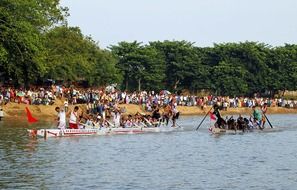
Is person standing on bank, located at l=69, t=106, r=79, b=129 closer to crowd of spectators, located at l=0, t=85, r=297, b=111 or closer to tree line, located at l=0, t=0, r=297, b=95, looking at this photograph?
crowd of spectators, located at l=0, t=85, r=297, b=111

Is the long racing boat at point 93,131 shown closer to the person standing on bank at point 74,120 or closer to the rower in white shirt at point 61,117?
the rower in white shirt at point 61,117

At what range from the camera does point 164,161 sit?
31.3m

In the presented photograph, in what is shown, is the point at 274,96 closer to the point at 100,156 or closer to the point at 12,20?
the point at 12,20

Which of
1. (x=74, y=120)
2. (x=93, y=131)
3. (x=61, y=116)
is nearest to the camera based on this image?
(x=61, y=116)

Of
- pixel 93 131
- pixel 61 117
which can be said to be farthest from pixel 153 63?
pixel 61 117

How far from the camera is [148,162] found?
30.8 metres

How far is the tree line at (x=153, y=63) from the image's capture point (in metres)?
73.6

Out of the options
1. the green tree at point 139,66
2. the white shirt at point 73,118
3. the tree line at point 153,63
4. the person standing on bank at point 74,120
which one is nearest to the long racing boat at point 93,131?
the person standing on bank at point 74,120

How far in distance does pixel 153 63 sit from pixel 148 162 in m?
75.6

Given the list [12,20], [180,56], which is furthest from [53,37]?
[180,56]

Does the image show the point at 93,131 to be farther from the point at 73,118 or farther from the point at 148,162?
the point at 148,162

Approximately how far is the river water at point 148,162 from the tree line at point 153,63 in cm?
2459

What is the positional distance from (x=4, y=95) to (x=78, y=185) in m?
43.3

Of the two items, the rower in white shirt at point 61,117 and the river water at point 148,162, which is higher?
the rower in white shirt at point 61,117
